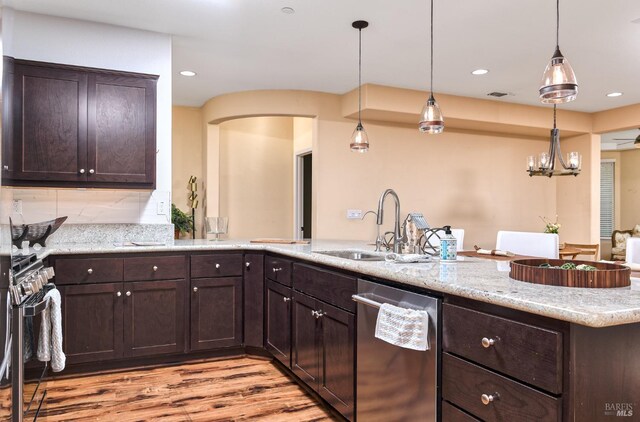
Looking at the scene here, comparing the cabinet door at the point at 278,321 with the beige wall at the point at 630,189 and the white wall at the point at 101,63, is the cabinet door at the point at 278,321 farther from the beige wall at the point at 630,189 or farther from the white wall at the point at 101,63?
the beige wall at the point at 630,189

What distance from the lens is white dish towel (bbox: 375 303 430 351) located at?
1.68m

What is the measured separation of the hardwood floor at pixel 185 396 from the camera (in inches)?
99.1

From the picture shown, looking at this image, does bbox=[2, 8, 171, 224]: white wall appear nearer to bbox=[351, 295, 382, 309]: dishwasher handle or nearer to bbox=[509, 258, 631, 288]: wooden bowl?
bbox=[351, 295, 382, 309]: dishwasher handle

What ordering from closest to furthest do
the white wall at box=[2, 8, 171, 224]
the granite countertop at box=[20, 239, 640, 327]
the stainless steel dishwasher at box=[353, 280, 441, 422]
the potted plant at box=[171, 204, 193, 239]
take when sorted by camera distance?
the granite countertop at box=[20, 239, 640, 327] < the stainless steel dishwasher at box=[353, 280, 441, 422] < the white wall at box=[2, 8, 171, 224] < the potted plant at box=[171, 204, 193, 239]

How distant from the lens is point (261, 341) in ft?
11.5

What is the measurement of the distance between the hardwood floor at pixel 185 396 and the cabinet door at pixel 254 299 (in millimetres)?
223

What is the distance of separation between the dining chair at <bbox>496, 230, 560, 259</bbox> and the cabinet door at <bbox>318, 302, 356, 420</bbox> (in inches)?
80.5

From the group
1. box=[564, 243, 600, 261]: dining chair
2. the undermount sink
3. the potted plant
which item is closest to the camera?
the undermount sink

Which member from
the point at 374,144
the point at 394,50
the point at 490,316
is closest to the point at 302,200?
the point at 374,144

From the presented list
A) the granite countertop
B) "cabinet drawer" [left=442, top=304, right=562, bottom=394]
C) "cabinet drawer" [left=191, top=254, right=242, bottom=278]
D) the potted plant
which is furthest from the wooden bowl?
the potted plant

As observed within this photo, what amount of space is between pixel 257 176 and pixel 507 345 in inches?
204

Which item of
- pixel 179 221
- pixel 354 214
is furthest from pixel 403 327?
pixel 179 221

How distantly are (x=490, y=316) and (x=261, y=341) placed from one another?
2.37 metres

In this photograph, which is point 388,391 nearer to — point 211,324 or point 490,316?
point 490,316
